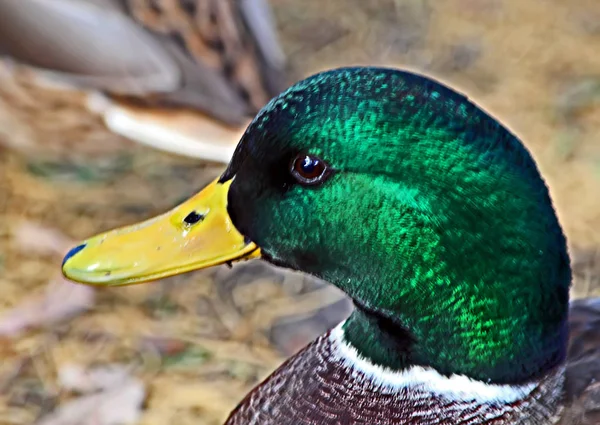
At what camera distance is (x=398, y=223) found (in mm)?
1439

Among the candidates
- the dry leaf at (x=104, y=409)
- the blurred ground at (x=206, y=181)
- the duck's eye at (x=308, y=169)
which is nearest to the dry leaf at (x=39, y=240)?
the blurred ground at (x=206, y=181)

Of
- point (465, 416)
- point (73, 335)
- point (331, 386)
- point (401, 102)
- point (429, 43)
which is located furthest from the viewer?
point (429, 43)

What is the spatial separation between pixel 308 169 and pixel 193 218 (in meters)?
0.25

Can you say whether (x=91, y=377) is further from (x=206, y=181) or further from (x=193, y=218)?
(x=193, y=218)

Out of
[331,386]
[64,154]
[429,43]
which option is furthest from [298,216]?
[429,43]

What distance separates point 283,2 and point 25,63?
156cm

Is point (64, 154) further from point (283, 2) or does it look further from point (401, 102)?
point (401, 102)

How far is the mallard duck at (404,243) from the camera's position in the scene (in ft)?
4.58

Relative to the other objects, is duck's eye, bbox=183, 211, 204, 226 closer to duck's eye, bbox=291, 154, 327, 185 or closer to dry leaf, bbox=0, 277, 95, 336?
duck's eye, bbox=291, 154, 327, 185

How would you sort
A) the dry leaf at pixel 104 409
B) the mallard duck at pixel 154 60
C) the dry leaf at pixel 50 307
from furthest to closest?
the mallard duck at pixel 154 60 < the dry leaf at pixel 50 307 < the dry leaf at pixel 104 409

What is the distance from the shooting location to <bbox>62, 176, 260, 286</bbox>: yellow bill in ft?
5.08

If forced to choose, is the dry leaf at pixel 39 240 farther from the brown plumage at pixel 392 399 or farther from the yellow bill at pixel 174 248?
the yellow bill at pixel 174 248

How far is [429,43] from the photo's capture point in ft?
13.5

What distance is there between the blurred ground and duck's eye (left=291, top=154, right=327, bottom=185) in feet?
4.42
